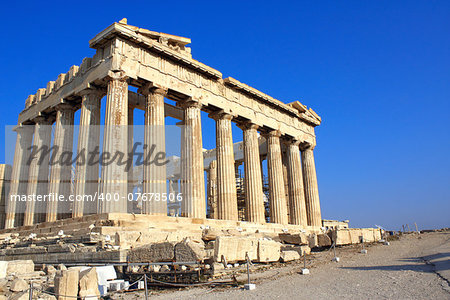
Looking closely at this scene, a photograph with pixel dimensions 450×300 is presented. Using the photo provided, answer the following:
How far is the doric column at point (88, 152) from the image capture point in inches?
669

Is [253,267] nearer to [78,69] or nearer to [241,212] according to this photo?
[78,69]

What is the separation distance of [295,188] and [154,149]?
46.5 ft

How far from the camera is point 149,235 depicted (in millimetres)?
11867

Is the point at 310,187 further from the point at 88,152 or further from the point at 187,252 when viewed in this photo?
the point at 187,252

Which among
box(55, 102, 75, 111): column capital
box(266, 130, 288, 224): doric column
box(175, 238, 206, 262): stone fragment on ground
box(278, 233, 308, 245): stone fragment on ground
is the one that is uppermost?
box(55, 102, 75, 111): column capital

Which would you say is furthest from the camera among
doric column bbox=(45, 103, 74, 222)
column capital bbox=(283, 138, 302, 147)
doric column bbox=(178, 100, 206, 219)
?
column capital bbox=(283, 138, 302, 147)

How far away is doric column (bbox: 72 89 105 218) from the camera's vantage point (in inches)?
669

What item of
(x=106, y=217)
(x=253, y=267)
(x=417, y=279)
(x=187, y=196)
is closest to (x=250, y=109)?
(x=187, y=196)

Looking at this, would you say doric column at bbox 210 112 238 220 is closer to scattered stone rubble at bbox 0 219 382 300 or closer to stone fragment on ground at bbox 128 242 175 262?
scattered stone rubble at bbox 0 219 382 300

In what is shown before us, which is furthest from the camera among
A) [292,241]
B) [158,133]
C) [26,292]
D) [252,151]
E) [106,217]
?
[252,151]

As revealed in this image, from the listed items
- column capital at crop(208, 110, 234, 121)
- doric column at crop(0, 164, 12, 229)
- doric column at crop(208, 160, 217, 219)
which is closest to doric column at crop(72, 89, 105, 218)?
column capital at crop(208, 110, 234, 121)

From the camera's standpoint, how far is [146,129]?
18.1 meters

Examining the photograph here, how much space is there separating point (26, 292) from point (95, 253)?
10.4 feet

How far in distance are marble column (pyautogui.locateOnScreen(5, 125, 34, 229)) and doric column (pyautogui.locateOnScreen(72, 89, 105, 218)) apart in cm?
757
